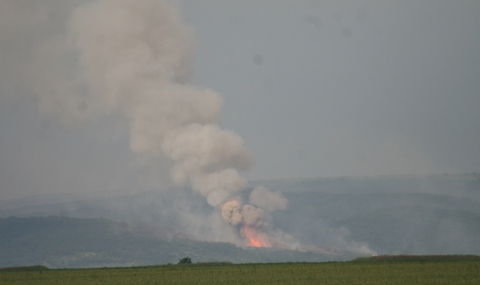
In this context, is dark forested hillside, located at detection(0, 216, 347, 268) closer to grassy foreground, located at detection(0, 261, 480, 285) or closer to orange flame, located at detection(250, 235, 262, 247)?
orange flame, located at detection(250, 235, 262, 247)

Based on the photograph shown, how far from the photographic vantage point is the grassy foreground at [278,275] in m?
40.2

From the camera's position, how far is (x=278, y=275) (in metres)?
43.7

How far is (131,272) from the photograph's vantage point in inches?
1922

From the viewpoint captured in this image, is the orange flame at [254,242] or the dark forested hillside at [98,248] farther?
the dark forested hillside at [98,248]

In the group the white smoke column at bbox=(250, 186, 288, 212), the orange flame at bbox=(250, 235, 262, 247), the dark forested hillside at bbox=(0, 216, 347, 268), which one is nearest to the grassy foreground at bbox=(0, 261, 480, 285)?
the orange flame at bbox=(250, 235, 262, 247)

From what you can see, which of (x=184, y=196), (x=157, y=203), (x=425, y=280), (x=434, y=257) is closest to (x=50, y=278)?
(x=425, y=280)

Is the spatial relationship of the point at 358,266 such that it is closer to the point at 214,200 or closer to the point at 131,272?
the point at 131,272

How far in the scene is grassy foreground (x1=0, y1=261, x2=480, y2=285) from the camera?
132ft

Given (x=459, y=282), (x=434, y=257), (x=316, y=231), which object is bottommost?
(x=459, y=282)

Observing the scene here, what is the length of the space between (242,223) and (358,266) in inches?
2757

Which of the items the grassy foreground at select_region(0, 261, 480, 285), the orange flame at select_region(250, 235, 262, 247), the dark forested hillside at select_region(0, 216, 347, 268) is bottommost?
the grassy foreground at select_region(0, 261, 480, 285)

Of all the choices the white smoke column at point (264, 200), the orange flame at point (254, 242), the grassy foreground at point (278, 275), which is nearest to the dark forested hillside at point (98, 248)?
the orange flame at point (254, 242)

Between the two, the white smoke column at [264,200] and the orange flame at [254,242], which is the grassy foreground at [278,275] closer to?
the orange flame at [254,242]

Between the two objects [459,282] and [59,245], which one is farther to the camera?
[59,245]
